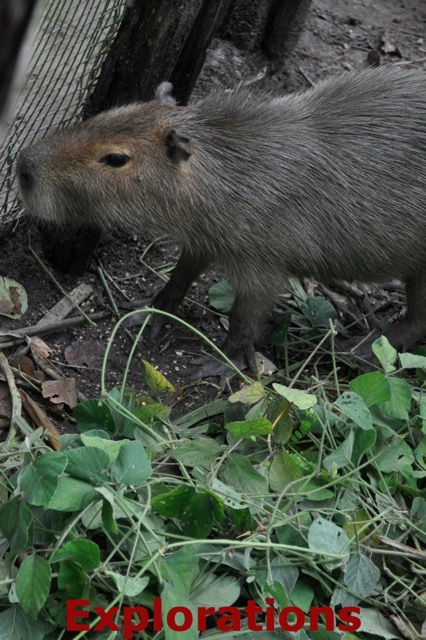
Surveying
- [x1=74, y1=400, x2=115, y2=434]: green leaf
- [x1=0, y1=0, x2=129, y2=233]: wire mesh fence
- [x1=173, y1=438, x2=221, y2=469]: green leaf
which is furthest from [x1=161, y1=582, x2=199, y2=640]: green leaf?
[x1=0, y1=0, x2=129, y2=233]: wire mesh fence

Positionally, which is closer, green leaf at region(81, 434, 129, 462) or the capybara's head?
green leaf at region(81, 434, 129, 462)

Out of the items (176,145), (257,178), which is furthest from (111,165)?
(257,178)

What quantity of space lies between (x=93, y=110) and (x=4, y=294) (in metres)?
1.03

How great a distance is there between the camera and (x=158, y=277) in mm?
4703

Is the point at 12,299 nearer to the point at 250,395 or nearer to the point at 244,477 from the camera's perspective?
the point at 250,395

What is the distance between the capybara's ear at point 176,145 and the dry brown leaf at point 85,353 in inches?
40.0

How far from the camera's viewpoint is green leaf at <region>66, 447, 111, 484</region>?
8.68ft

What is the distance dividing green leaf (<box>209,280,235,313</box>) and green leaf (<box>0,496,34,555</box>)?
2.11 metres

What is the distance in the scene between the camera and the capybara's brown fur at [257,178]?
3740 millimetres

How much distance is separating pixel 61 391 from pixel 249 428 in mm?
1004

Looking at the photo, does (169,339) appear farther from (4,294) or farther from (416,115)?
(416,115)

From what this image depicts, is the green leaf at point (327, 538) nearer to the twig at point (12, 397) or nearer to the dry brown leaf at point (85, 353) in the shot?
the twig at point (12, 397)

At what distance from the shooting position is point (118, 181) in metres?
3.76

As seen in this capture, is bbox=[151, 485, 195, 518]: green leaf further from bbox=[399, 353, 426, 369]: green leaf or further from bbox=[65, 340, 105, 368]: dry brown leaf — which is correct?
bbox=[65, 340, 105, 368]: dry brown leaf
